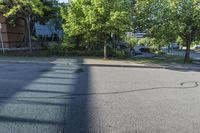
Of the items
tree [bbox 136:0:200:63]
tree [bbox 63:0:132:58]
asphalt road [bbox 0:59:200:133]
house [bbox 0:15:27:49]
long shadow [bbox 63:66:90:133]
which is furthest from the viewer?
house [bbox 0:15:27:49]

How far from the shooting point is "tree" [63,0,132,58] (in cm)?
1470

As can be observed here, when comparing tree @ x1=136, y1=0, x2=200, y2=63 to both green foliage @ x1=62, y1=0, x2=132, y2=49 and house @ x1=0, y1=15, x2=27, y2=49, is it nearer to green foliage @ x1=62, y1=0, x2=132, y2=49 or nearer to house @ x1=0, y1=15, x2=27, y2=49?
green foliage @ x1=62, y1=0, x2=132, y2=49

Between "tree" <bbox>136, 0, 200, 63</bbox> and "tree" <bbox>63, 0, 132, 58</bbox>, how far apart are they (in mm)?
1386

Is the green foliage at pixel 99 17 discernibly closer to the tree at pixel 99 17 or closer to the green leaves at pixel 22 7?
the tree at pixel 99 17

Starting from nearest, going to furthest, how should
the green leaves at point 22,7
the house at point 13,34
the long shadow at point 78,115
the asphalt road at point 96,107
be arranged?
the long shadow at point 78,115, the asphalt road at point 96,107, the green leaves at point 22,7, the house at point 13,34

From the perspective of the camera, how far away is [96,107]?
5.34 meters

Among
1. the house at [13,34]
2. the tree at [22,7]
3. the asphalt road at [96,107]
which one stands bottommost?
the asphalt road at [96,107]

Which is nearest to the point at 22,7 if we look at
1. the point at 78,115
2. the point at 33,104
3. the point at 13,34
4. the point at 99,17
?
the point at 13,34

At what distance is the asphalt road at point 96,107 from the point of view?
420 centimetres

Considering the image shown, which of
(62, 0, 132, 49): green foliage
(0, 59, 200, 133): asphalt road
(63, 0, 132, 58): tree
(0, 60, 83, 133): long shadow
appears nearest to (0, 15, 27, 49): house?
(62, 0, 132, 49): green foliage

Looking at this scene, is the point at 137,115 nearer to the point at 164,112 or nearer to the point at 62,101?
the point at 164,112

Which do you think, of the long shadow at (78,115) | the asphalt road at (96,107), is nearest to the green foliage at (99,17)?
the asphalt road at (96,107)

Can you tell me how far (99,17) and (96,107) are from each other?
1066 centimetres

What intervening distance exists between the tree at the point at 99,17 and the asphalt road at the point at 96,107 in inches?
298
